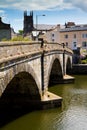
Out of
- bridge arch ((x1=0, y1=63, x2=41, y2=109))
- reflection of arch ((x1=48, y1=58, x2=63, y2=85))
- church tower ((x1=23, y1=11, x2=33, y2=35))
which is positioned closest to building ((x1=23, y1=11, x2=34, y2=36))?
church tower ((x1=23, y1=11, x2=33, y2=35))

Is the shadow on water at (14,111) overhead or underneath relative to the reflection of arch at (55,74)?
underneath

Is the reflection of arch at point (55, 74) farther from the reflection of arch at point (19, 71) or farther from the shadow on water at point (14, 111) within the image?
the reflection of arch at point (19, 71)

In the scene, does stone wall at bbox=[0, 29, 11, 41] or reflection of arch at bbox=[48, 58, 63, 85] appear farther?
stone wall at bbox=[0, 29, 11, 41]

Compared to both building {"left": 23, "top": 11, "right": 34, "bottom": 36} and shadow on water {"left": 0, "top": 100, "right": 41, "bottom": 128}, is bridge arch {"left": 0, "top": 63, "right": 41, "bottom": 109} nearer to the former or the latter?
shadow on water {"left": 0, "top": 100, "right": 41, "bottom": 128}

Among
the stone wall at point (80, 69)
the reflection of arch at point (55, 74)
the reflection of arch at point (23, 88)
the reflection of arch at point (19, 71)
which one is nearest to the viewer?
the reflection of arch at point (19, 71)

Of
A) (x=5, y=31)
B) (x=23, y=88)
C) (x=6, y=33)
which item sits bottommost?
(x=23, y=88)

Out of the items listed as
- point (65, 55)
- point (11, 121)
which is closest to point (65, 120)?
point (11, 121)

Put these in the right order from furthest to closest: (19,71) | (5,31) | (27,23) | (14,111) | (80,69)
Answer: (27,23), (5,31), (80,69), (14,111), (19,71)

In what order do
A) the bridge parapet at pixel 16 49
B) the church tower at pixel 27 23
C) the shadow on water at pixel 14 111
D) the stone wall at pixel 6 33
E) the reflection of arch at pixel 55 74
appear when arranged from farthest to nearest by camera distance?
the church tower at pixel 27 23 < the stone wall at pixel 6 33 < the reflection of arch at pixel 55 74 < the shadow on water at pixel 14 111 < the bridge parapet at pixel 16 49

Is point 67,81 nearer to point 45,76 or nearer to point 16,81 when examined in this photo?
point 45,76

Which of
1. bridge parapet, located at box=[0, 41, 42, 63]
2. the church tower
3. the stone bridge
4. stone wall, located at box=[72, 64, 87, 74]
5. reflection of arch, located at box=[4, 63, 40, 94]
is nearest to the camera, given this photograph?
bridge parapet, located at box=[0, 41, 42, 63]

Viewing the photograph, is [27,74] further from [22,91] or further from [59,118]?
[59,118]

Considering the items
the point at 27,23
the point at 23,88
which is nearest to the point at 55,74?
the point at 23,88

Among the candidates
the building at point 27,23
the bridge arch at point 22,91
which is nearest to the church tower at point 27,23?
the building at point 27,23
